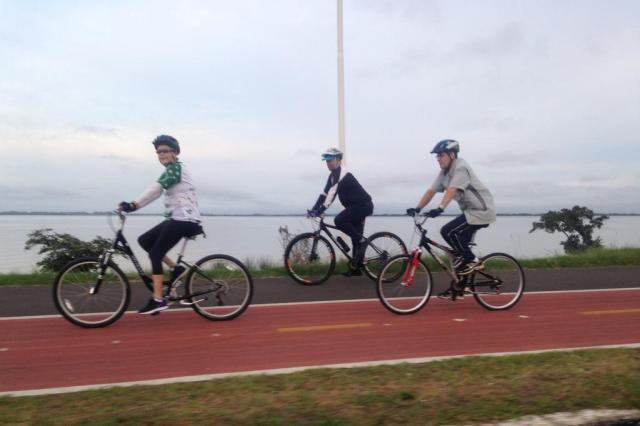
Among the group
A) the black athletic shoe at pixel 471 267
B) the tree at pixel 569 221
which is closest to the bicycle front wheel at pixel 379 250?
the black athletic shoe at pixel 471 267

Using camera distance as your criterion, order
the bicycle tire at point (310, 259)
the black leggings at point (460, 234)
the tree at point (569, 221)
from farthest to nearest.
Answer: the tree at point (569, 221), the bicycle tire at point (310, 259), the black leggings at point (460, 234)

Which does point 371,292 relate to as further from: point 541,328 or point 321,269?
point 541,328

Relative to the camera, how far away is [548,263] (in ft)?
39.7

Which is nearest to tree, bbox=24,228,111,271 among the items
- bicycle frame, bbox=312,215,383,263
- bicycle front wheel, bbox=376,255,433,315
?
bicycle frame, bbox=312,215,383,263

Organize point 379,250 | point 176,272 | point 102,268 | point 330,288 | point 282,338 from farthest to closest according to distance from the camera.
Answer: point 379,250 < point 330,288 < point 176,272 < point 102,268 < point 282,338

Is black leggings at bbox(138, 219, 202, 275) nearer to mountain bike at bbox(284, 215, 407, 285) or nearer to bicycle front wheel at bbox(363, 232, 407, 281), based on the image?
mountain bike at bbox(284, 215, 407, 285)

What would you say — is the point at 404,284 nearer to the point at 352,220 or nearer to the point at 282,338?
the point at 282,338

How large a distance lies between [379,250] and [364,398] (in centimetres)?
615

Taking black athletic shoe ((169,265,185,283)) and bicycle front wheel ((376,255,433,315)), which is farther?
bicycle front wheel ((376,255,433,315))

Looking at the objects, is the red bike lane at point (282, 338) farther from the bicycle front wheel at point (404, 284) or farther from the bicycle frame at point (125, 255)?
the bicycle frame at point (125, 255)

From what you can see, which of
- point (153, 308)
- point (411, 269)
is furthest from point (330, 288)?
point (153, 308)

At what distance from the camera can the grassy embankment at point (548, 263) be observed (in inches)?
368

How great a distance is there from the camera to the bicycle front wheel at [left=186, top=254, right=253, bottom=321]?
686 centimetres

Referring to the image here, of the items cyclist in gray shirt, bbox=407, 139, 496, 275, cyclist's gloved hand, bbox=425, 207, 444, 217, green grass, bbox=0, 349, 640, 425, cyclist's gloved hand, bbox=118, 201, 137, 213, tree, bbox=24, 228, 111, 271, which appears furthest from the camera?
tree, bbox=24, 228, 111, 271
